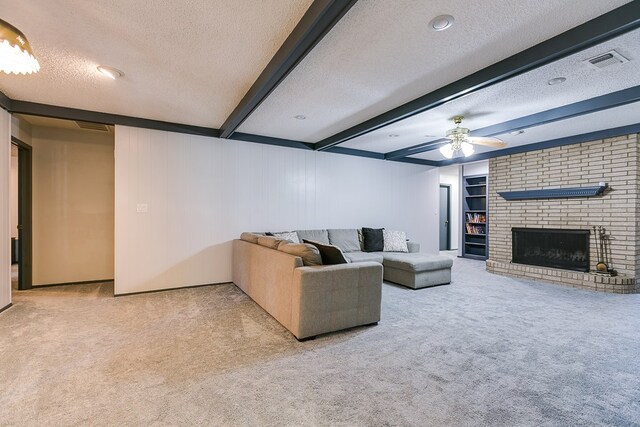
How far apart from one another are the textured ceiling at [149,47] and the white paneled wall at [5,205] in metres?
0.43

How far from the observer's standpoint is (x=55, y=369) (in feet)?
7.09

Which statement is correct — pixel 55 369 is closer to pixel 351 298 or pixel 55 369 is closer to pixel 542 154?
pixel 351 298

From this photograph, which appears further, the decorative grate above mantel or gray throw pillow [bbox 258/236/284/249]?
the decorative grate above mantel

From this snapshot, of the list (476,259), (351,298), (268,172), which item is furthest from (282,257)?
(476,259)

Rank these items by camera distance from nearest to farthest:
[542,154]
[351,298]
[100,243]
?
[351,298] → [100,243] → [542,154]

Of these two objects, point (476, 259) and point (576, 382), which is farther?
point (476, 259)

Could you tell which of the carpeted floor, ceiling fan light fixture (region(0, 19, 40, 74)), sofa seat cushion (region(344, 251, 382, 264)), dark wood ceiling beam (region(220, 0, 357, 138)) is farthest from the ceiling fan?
ceiling fan light fixture (region(0, 19, 40, 74))

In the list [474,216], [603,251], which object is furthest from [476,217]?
[603,251]

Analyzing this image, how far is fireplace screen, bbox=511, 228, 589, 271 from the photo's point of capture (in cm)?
500

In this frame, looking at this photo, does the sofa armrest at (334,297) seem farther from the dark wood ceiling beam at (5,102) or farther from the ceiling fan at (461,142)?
the dark wood ceiling beam at (5,102)

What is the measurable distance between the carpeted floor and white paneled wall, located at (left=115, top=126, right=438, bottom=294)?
0.86m

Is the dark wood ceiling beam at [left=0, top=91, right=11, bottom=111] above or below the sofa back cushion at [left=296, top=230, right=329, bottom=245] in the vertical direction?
above

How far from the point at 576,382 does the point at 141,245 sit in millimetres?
4951

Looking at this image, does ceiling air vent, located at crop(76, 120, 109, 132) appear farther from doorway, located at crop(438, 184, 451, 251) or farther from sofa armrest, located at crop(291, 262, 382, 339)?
doorway, located at crop(438, 184, 451, 251)
